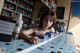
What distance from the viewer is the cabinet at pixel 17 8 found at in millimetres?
2762

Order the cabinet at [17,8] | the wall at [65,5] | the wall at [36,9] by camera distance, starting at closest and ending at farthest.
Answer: the cabinet at [17,8] < the wall at [36,9] < the wall at [65,5]

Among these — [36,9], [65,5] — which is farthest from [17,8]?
[65,5]

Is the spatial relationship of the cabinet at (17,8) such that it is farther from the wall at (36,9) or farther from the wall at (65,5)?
the wall at (65,5)

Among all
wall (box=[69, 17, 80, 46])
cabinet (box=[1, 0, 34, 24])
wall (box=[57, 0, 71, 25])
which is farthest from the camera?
wall (box=[69, 17, 80, 46])

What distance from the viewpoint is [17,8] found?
3.13 metres

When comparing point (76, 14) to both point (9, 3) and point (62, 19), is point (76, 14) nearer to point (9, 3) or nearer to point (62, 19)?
point (62, 19)

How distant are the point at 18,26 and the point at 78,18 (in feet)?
19.8

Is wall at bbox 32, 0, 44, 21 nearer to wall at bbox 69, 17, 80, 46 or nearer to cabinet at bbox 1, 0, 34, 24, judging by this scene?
cabinet at bbox 1, 0, 34, 24

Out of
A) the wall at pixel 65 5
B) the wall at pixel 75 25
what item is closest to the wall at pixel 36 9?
the wall at pixel 65 5

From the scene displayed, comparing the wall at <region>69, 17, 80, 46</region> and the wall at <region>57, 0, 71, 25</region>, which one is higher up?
the wall at <region>57, 0, 71, 25</region>

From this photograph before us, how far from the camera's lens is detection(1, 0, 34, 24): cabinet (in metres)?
2.76

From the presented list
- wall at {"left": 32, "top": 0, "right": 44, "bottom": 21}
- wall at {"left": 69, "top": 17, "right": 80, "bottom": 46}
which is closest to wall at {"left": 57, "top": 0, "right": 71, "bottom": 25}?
wall at {"left": 69, "top": 17, "right": 80, "bottom": 46}

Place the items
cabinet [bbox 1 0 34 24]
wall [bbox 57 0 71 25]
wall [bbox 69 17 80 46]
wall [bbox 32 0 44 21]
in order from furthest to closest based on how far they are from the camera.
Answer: wall [bbox 69 17 80 46] → wall [bbox 57 0 71 25] → wall [bbox 32 0 44 21] → cabinet [bbox 1 0 34 24]

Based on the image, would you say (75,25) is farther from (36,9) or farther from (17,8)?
(17,8)
